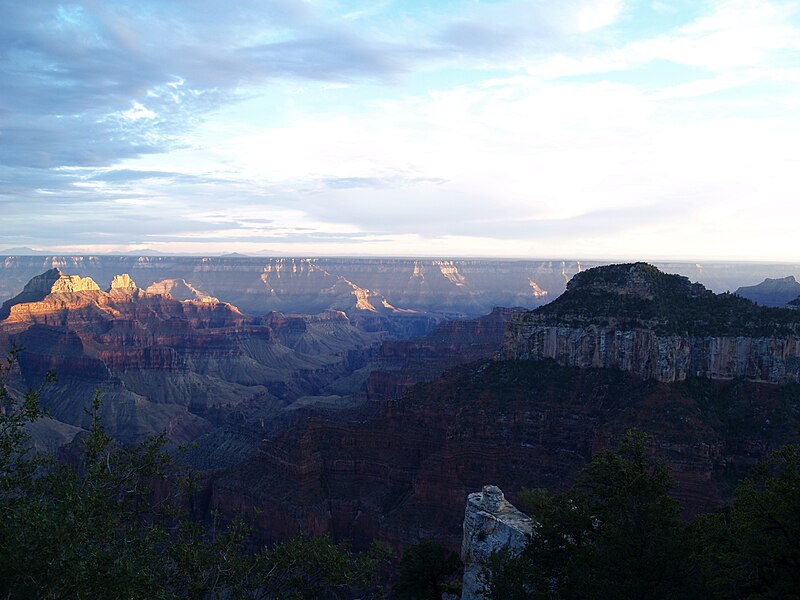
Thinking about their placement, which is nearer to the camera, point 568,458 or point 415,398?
point 568,458

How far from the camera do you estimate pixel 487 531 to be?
117 feet

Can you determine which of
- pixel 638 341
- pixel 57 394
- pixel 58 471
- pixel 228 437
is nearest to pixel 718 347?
pixel 638 341

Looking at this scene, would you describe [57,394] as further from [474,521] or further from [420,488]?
[474,521]

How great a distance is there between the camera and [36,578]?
53.7 ft

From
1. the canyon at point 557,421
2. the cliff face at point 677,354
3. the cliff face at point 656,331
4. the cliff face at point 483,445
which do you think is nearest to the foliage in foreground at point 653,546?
the cliff face at point 483,445

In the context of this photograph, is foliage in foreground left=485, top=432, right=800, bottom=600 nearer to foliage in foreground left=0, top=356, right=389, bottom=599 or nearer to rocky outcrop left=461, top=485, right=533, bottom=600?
rocky outcrop left=461, top=485, right=533, bottom=600

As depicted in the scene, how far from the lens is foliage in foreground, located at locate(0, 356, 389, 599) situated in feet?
53.6

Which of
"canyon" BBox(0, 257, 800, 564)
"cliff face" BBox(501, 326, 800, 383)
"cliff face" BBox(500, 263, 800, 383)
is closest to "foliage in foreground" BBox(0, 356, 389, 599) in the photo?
"canyon" BBox(0, 257, 800, 564)

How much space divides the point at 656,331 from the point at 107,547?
5255cm

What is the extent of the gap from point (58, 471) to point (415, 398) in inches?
2061

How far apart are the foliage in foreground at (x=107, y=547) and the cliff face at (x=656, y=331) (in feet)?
140

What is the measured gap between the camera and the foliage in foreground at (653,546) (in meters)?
19.4

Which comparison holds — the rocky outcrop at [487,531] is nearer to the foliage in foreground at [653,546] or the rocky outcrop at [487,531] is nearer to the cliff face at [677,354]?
the foliage in foreground at [653,546]

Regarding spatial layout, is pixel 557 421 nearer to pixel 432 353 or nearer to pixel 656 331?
pixel 656 331
